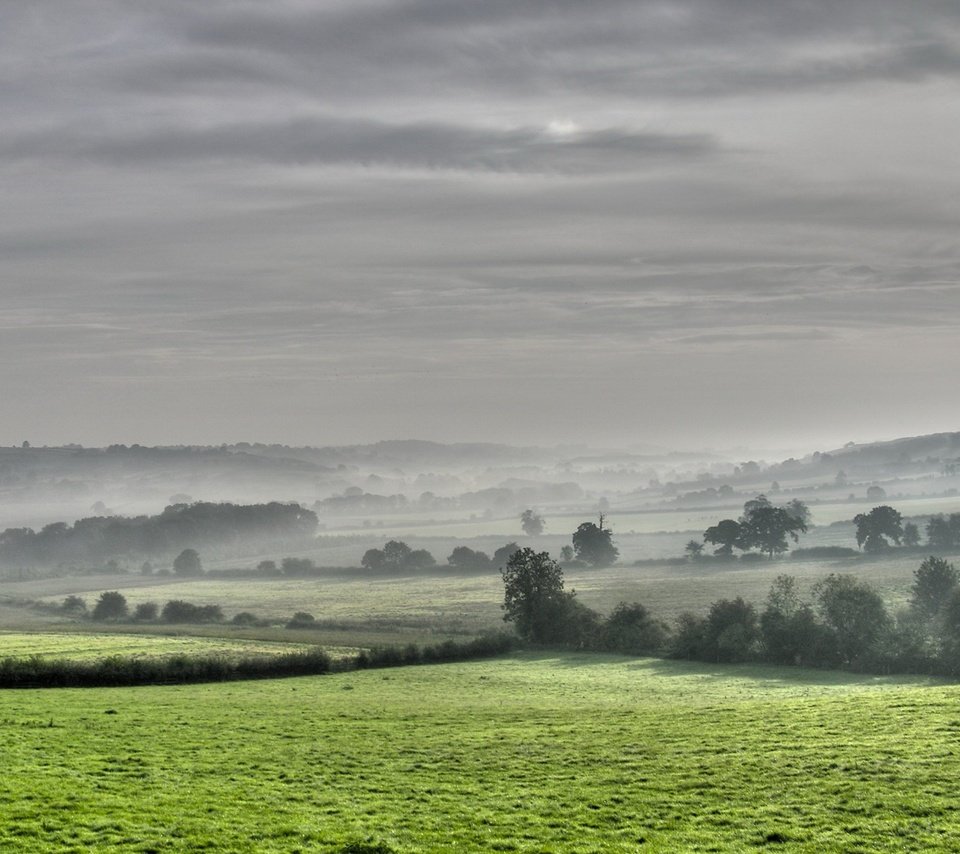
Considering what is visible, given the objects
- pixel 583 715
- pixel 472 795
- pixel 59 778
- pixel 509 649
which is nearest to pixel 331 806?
pixel 472 795

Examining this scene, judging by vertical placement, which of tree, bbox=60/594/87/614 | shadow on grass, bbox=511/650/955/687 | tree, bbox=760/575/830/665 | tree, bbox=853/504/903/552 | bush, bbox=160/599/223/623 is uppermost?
tree, bbox=853/504/903/552

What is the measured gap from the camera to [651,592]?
5694 inches

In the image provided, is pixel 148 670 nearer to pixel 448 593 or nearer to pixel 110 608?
pixel 110 608

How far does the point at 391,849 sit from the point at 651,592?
124 meters

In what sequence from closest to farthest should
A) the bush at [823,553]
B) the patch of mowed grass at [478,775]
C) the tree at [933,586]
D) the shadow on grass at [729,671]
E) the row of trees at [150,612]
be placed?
the patch of mowed grass at [478,775] < the shadow on grass at [729,671] < the tree at [933,586] < the row of trees at [150,612] < the bush at [823,553]

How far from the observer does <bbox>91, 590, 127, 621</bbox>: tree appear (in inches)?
5492

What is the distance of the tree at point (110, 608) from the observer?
458 ft

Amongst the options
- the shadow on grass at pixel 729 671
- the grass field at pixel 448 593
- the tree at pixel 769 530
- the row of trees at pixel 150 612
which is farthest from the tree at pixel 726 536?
the row of trees at pixel 150 612

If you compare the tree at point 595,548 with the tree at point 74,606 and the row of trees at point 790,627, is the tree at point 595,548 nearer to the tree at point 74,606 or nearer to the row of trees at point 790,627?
the row of trees at point 790,627

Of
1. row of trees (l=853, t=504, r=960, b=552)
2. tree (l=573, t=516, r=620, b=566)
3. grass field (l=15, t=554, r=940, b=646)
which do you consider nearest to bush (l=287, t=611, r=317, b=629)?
grass field (l=15, t=554, r=940, b=646)

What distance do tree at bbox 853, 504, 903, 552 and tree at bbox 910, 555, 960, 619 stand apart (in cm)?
6923

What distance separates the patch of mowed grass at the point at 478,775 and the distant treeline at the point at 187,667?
Answer: 9813 mm

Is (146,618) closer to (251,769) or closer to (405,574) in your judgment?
(405,574)

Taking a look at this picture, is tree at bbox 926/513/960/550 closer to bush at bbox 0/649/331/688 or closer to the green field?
the green field
